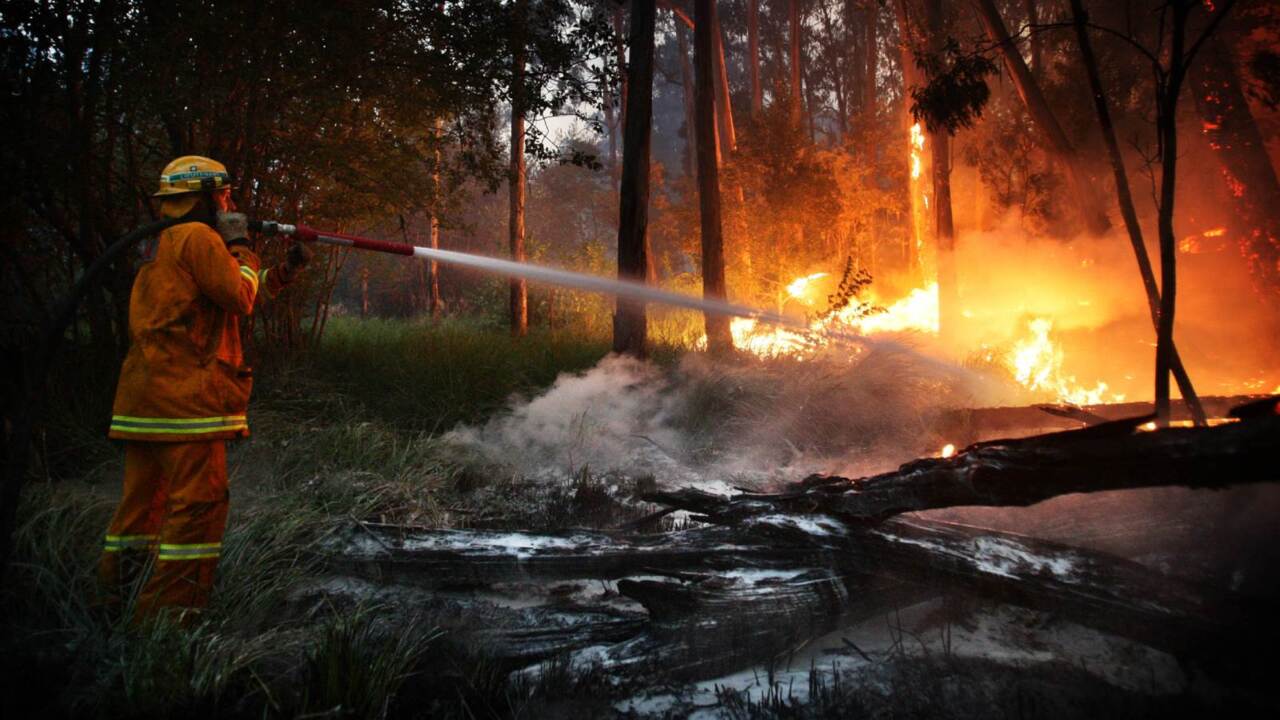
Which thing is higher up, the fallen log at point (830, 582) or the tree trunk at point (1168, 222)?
the tree trunk at point (1168, 222)

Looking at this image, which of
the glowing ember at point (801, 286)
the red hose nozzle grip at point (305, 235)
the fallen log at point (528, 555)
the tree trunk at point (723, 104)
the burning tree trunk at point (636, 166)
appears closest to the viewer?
the fallen log at point (528, 555)

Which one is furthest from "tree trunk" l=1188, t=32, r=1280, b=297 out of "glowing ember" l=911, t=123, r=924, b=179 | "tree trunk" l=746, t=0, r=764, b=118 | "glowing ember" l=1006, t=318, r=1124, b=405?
"tree trunk" l=746, t=0, r=764, b=118

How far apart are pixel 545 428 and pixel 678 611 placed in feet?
12.6

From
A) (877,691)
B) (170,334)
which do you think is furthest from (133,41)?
(877,691)

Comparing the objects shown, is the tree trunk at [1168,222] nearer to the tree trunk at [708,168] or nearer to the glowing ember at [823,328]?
the glowing ember at [823,328]

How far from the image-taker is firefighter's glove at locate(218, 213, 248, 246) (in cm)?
312

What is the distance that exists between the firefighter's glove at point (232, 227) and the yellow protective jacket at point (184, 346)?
0.08 m

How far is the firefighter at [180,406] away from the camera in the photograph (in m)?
2.76

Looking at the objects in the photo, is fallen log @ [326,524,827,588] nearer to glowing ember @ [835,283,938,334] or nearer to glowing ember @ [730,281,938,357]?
glowing ember @ [730,281,938,357]

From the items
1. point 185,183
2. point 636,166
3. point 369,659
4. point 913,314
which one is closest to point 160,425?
point 185,183

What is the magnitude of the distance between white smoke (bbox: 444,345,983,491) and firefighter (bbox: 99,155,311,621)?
298cm

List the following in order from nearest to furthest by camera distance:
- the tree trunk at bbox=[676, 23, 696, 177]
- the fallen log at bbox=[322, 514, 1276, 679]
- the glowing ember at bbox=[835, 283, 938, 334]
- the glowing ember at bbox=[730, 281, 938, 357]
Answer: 1. the fallen log at bbox=[322, 514, 1276, 679]
2. the glowing ember at bbox=[730, 281, 938, 357]
3. the glowing ember at bbox=[835, 283, 938, 334]
4. the tree trunk at bbox=[676, 23, 696, 177]

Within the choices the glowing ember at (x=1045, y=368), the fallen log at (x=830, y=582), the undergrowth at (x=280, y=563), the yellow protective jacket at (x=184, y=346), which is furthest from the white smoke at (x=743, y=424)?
the yellow protective jacket at (x=184, y=346)

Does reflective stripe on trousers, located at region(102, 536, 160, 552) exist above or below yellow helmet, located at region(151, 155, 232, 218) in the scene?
below
